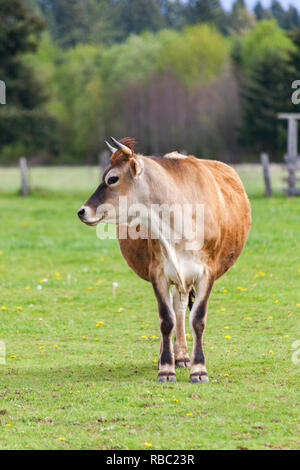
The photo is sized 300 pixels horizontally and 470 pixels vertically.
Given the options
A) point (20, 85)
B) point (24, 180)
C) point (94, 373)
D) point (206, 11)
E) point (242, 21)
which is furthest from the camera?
point (242, 21)

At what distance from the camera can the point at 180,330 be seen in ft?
24.2

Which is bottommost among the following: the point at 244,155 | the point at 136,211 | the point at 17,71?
the point at 244,155

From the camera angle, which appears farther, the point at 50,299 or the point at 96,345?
the point at 50,299

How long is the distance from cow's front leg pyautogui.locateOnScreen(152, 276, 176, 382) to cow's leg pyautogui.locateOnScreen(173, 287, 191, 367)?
0.43 m

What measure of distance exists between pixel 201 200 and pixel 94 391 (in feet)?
6.61

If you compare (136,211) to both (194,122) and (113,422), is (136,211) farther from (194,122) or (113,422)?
(194,122)

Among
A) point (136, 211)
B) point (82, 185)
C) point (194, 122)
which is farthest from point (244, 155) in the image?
point (136, 211)

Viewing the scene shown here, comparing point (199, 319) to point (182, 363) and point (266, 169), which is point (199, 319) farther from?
point (266, 169)

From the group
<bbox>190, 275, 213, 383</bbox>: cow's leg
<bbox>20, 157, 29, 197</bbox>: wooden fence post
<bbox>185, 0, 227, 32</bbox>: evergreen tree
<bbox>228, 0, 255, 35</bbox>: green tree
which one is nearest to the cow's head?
<bbox>190, 275, 213, 383</bbox>: cow's leg

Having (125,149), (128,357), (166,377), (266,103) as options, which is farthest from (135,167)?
(266,103)

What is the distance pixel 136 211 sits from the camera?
6621 millimetres

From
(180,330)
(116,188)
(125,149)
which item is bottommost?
(180,330)

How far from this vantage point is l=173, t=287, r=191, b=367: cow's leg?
287 inches

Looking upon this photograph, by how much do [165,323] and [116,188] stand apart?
53.2 inches
